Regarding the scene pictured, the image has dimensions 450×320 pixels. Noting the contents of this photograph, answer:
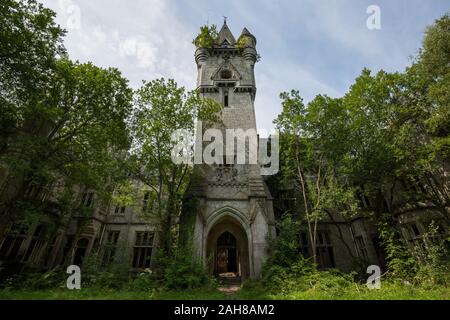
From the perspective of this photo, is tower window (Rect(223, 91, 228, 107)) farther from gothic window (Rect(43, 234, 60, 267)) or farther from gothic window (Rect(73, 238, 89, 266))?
gothic window (Rect(43, 234, 60, 267))

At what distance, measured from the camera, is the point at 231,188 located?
53.8 ft

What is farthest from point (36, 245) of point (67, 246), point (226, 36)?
point (226, 36)

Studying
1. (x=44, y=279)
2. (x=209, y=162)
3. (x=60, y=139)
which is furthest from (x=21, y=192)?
(x=209, y=162)

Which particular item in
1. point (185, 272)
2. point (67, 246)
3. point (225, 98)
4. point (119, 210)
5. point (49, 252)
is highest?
point (225, 98)

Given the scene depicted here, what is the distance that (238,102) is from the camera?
21.0m

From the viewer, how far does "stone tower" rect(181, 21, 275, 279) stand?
14.6 m

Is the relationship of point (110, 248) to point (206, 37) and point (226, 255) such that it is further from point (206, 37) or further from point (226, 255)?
point (206, 37)

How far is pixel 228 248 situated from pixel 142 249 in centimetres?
925

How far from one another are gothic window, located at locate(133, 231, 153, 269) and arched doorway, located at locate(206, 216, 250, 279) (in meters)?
6.18

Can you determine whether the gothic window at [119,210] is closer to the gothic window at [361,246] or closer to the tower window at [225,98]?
the tower window at [225,98]

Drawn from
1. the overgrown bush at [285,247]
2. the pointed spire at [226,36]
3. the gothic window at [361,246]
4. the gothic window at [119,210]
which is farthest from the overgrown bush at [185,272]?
the pointed spire at [226,36]

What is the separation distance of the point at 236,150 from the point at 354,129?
8.29 m

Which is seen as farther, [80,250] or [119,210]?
[119,210]

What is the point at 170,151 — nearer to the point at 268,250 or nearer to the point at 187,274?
the point at 187,274
